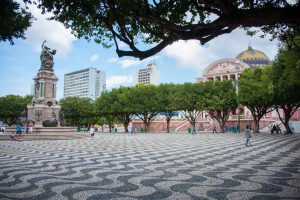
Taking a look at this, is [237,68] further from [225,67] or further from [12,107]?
[12,107]

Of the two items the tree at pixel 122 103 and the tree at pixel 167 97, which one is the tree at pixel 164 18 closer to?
the tree at pixel 167 97

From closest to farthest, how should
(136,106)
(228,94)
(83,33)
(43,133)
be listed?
(83,33) < (43,133) < (228,94) < (136,106)

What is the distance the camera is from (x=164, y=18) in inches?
313

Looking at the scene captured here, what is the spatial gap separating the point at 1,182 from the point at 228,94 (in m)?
46.4

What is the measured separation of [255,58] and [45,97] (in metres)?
78.2

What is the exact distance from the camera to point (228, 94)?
50.9 m

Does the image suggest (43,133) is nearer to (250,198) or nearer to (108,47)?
(108,47)

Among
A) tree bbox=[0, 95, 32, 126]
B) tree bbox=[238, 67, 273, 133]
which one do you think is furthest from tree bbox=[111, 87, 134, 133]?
tree bbox=[0, 95, 32, 126]

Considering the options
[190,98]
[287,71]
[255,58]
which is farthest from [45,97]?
[255,58]

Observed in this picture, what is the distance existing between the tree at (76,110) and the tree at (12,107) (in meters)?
9.66

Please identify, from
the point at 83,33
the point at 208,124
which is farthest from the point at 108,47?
the point at 208,124

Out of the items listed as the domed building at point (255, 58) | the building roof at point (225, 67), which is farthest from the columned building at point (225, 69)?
the domed building at point (255, 58)

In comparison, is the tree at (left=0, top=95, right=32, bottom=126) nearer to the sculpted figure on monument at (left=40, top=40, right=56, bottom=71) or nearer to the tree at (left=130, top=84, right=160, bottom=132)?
the tree at (left=130, top=84, right=160, bottom=132)

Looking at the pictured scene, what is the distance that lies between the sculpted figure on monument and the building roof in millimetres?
56070
